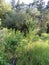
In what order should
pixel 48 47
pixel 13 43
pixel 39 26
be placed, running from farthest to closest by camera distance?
pixel 39 26 → pixel 13 43 → pixel 48 47

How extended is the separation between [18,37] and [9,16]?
7.89 metres

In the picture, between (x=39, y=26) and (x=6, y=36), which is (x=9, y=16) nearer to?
(x=39, y=26)

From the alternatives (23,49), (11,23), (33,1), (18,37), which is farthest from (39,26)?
(23,49)

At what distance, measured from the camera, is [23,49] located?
11.3 m

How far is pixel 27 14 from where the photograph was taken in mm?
19672

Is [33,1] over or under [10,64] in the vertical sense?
over

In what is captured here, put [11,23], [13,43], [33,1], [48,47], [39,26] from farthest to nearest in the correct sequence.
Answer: [33,1]
[39,26]
[11,23]
[13,43]
[48,47]

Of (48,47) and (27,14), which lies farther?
(27,14)

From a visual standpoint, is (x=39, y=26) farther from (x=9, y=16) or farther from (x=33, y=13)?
(x=9, y=16)

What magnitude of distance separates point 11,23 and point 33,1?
23.1ft

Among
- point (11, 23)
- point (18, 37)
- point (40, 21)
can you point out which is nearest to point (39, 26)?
point (40, 21)

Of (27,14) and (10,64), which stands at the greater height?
(27,14)

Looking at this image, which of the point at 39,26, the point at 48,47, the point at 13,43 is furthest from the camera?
the point at 39,26

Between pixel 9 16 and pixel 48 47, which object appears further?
pixel 9 16
